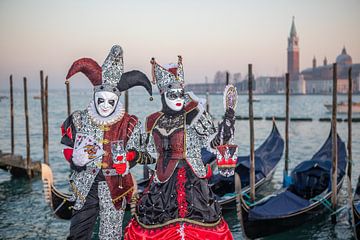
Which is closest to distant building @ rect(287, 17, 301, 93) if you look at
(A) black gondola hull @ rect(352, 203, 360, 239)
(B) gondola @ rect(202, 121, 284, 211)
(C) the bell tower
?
(C) the bell tower

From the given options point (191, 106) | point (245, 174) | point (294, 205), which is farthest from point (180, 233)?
point (245, 174)

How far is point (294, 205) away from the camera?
8906mm

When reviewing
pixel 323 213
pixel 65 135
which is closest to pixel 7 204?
pixel 323 213

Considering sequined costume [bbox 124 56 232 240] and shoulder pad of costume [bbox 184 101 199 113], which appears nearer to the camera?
sequined costume [bbox 124 56 232 240]

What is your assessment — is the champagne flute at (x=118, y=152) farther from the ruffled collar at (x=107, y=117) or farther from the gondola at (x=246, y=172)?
the gondola at (x=246, y=172)

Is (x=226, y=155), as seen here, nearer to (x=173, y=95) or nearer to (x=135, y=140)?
(x=173, y=95)

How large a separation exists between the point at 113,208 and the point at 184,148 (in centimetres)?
83

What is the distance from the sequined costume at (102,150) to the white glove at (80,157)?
0.08m

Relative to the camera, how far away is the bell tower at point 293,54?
484 feet

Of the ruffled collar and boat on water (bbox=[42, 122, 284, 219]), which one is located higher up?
the ruffled collar

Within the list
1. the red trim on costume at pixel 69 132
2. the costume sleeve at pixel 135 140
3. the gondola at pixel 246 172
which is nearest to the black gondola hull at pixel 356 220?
the gondola at pixel 246 172

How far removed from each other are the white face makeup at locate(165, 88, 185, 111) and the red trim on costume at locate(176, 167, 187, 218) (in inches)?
21.5

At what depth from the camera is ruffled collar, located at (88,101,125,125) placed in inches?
170

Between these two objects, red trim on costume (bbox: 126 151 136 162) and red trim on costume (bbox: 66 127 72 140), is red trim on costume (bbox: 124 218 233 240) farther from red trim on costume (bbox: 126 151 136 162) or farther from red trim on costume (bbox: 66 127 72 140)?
red trim on costume (bbox: 66 127 72 140)
